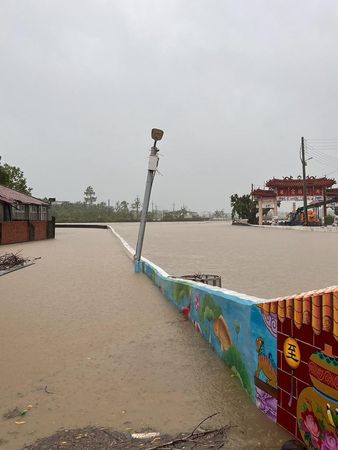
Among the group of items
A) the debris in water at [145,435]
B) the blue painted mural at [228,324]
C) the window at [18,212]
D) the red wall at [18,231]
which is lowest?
the debris in water at [145,435]

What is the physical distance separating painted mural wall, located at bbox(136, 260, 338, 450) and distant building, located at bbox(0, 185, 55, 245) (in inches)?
806

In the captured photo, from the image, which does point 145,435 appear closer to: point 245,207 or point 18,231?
point 18,231

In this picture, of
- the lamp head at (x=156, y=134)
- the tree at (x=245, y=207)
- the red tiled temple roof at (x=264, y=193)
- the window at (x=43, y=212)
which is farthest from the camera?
the tree at (x=245, y=207)

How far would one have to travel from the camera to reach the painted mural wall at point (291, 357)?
2.31m

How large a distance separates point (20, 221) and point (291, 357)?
24.0 m

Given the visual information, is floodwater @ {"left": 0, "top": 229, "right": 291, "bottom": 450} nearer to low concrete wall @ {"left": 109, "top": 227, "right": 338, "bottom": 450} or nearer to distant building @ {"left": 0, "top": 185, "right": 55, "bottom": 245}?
low concrete wall @ {"left": 109, "top": 227, "right": 338, "bottom": 450}

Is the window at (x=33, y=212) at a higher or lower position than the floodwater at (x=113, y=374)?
higher

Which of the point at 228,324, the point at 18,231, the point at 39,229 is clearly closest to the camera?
the point at 228,324

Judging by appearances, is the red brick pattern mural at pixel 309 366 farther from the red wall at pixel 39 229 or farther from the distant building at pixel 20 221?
the red wall at pixel 39 229

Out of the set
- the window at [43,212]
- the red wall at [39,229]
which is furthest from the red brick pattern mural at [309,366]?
the window at [43,212]

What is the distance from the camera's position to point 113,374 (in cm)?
393

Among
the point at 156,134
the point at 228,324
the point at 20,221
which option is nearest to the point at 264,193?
the point at 20,221

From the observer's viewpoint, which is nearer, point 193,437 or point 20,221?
point 193,437

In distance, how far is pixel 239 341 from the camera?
3498 millimetres
